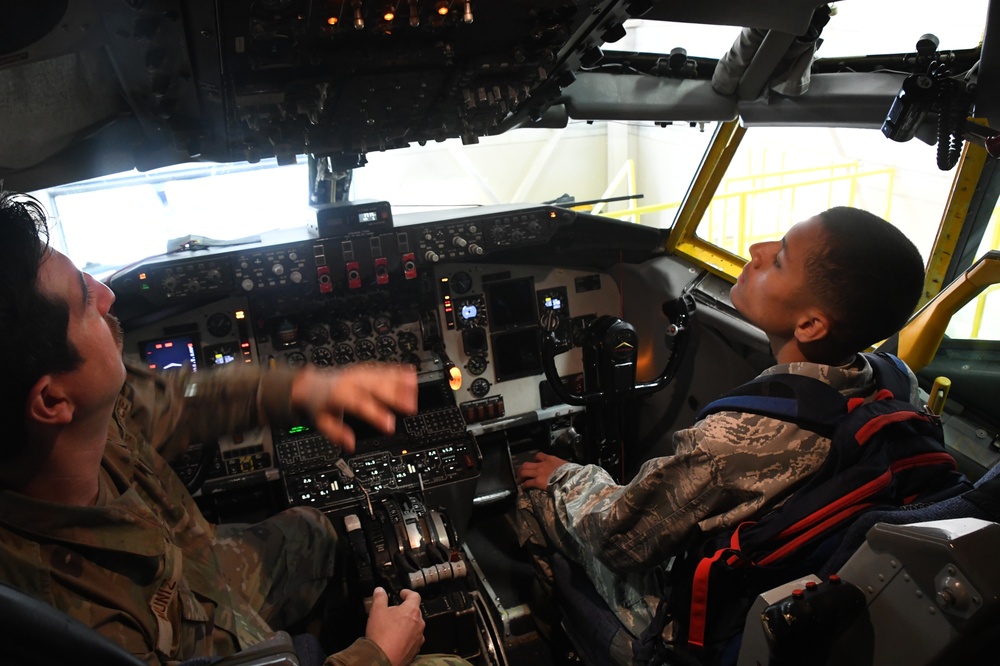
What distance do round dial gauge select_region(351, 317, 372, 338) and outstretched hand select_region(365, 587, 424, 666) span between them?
1.64 meters

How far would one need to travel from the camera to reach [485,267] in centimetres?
354

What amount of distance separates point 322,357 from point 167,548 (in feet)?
6.37

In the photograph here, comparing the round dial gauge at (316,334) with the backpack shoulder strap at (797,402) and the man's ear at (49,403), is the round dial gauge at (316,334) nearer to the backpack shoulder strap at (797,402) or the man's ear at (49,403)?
the man's ear at (49,403)

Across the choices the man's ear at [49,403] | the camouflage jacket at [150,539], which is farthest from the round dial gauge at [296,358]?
the man's ear at [49,403]

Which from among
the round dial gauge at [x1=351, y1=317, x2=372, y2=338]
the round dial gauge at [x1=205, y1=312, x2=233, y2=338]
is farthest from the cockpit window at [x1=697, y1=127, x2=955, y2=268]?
the round dial gauge at [x1=205, y1=312, x2=233, y2=338]

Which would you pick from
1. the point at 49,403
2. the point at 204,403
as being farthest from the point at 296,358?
the point at 49,403

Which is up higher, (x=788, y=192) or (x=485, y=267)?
(x=485, y=267)

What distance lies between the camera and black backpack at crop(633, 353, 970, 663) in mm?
1379

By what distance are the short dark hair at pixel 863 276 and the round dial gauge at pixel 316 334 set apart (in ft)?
7.42

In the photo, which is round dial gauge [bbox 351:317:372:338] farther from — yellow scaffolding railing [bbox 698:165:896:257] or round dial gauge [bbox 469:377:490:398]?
yellow scaffolding railing [bbox 698:165:896:257]

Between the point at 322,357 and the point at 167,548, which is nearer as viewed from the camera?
the point at 167,548

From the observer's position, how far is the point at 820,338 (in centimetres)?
162

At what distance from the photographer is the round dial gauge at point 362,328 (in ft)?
11.0

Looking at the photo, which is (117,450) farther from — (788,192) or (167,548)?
(788,192)
